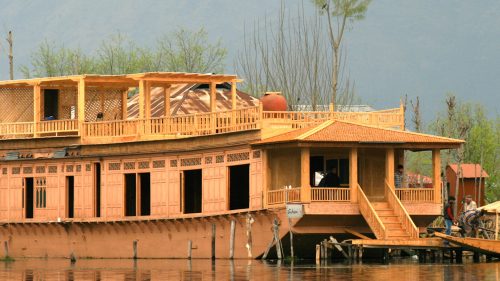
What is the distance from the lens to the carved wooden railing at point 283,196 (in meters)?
42.9

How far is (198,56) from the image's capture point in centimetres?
9394

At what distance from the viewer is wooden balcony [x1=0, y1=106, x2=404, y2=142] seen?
4469 cm

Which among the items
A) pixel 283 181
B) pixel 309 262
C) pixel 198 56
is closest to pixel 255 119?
pixel 283 181

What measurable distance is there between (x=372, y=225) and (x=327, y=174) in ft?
7.87

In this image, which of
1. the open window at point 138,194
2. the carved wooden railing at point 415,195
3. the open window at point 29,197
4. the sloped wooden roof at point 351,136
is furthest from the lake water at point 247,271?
the open window at point 29,197

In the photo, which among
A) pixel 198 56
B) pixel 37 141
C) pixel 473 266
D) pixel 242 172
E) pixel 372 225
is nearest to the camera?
pixel 473 266

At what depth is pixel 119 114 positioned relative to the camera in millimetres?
54938

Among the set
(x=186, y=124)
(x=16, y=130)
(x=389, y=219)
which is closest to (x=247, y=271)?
(x=389, y=219)

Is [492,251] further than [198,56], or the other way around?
[198,56]

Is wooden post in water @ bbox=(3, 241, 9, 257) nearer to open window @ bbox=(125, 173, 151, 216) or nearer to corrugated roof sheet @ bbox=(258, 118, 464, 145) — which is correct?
open window @ bbox=(125, 173, 151, 216)

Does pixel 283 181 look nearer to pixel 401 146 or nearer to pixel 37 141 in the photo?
pixel 401 146

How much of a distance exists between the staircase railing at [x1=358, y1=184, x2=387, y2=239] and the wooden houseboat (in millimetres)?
41

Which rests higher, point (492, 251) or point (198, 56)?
point (198, 56)

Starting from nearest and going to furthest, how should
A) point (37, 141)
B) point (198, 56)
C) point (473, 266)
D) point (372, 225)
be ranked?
1. point (473, 266)
2. point (372, 225)
3. point (37, 141)
4. point (198, 56)
